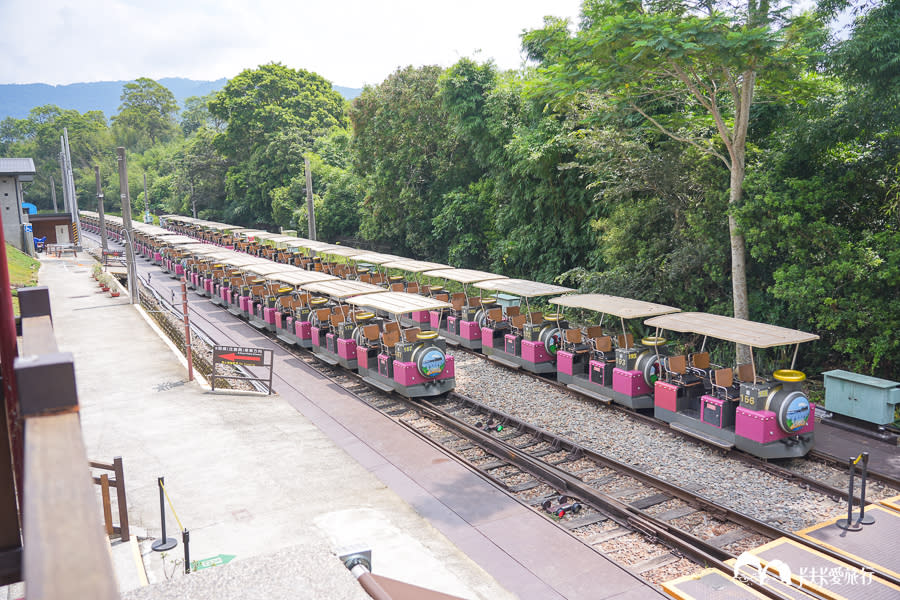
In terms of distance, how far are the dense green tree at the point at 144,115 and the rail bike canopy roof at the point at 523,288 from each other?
372ft

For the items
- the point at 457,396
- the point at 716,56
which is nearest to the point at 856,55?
the point at 716,56

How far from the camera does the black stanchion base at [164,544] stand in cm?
864

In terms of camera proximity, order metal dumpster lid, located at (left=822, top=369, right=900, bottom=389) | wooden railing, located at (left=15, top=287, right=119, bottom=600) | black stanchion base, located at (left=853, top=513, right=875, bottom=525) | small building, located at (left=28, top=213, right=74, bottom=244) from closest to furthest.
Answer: wooden railing, located at (left=15, top=287, right=119, bottom=600), black stanchion base, located at (left=853, top=513, right=875, bottom=525), metal dumpster lid, located at (left=822, top=369, right=900, bottom=389), small building, located at (left=28, top=213, right=74, bottom=244)

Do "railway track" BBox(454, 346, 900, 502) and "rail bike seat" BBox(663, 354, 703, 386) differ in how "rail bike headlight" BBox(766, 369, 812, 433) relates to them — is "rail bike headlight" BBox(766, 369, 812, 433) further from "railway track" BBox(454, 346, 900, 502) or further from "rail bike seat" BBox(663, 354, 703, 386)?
"rail bike seat" BBox(663, 354, 703, 386)

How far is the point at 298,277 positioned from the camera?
21.8 m

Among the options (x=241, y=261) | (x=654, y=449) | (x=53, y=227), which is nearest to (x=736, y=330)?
(x=654, y=449)

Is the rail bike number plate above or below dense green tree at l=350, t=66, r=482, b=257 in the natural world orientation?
below

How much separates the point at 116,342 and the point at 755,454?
1820 centimetres

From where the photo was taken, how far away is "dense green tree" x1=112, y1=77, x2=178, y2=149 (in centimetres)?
11688

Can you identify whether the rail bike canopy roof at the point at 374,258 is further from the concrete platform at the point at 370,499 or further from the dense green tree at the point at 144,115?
the dense green tree at the point at 144,115

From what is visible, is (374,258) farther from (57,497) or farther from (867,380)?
(57,497)

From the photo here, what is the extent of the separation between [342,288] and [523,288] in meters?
5.19

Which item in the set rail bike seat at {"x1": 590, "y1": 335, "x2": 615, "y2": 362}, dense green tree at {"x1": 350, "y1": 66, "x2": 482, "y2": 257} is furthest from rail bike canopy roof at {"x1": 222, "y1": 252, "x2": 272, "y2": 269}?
rail bike seat at {"x1": 590, "y1": 335, "x2": 615, "y2": 362}

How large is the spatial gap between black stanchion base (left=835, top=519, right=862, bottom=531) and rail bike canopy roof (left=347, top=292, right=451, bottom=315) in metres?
8.76
